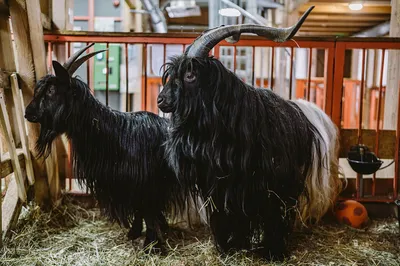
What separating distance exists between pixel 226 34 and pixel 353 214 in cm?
179

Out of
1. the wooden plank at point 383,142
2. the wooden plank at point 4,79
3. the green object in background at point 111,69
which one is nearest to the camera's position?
the wooden plank at point 4,79

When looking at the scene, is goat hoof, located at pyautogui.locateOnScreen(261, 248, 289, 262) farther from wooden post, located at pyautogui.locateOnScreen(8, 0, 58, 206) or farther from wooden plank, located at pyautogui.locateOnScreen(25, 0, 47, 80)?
wooden plank, located at pyautogui.locateOnScreen(25, 0, 47, 80)

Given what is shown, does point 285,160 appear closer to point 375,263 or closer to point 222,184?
point 222,184

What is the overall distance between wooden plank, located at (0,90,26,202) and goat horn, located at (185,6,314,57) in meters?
1.25

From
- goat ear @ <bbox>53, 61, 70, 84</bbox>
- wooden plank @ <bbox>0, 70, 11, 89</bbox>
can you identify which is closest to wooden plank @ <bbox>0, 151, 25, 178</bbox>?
wooden plank @ <bbox>0, 70, 11, 89</bbox>

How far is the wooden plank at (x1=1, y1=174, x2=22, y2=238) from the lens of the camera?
2621mm

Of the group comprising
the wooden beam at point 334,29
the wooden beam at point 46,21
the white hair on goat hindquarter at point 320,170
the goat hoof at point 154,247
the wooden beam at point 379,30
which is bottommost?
the goat hoof at point 154,247

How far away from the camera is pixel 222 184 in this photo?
216 centimetres

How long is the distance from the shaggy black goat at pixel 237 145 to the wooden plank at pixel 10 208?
1.25 meters

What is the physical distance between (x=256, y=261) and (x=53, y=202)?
1.63 m

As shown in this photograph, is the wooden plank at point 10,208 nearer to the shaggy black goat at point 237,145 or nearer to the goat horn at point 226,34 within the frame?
the shaggy black goat at point 237,145

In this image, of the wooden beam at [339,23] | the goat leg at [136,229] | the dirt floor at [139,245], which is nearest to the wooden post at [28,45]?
the dirt floor at [139,245]

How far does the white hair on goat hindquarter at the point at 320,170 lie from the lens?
262cm

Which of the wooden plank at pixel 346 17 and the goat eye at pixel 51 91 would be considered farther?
the wooden plank at pixel 346 17
